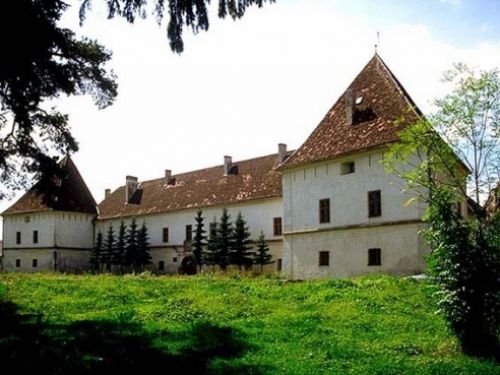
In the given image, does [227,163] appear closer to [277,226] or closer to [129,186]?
[277,226]

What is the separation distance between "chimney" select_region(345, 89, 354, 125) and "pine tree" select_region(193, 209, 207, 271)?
15.1m

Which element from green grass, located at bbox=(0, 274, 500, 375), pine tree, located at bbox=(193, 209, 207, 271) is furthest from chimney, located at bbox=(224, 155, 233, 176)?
green grass, located at bbox=(0, 274, 500, 375)

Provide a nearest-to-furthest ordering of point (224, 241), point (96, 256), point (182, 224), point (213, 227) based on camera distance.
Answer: point (224, 241) → point (213, 227) → point (182, 224) → point (96, 256)

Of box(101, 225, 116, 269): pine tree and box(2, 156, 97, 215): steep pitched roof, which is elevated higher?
box(2, 156, 97, 215): steep pitched roof

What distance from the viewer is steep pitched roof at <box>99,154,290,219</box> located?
1432 inches

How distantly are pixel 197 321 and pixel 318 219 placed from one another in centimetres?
1412

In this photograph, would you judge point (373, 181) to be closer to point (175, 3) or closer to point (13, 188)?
point (13, 188)

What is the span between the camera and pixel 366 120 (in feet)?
80.0

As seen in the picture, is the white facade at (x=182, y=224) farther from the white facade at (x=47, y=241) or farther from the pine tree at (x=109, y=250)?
the white facade at (x=47, y=241)

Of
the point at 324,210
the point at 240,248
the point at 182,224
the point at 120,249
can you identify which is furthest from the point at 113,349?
the point at 120,249

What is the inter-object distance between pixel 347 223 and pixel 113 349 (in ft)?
53.4

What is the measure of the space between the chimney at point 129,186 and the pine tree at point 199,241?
11.4 m

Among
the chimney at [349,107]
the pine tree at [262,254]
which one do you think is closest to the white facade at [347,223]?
the chimney at [349,107]

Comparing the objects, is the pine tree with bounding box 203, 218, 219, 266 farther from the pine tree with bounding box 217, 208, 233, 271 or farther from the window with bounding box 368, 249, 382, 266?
the window with bounding box 368, 249, 382, 266
